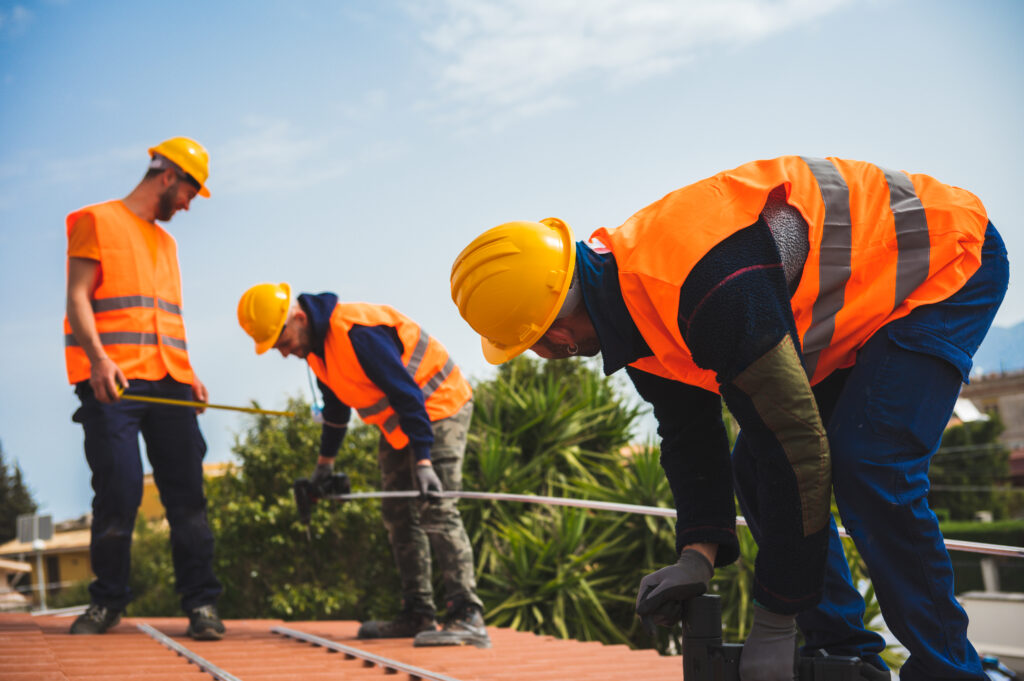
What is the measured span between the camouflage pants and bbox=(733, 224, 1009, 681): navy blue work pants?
8.61 ft

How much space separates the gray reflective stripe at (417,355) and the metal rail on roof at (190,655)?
159 cm

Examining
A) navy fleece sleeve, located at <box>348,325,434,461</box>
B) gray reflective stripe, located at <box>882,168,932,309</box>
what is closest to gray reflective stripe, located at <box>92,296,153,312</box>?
navy fleece sleeve, located at <box>348,325,434,461</box>

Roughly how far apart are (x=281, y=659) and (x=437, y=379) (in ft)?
5.15

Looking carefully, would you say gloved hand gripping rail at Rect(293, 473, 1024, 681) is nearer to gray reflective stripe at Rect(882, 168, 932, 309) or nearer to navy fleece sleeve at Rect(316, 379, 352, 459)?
gray reflective stripe at Rect(882, 168, 932, 309)

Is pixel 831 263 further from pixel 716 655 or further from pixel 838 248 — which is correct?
pixel 716 655

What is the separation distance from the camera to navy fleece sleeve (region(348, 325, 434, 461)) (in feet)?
13.7

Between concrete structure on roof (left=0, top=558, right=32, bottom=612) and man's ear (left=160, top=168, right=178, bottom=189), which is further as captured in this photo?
concrete structure on roof (left=0, top=558, right=32, bottom=612)

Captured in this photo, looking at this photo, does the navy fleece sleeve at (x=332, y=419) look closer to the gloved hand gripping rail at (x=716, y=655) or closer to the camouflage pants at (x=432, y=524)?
the camouflage pants at (x=432, y=524)

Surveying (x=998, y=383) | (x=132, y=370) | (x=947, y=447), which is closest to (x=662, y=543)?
(x=132, y=370)

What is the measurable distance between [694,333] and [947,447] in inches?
1404

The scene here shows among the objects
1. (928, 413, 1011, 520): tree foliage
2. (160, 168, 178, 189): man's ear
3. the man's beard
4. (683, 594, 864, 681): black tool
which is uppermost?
(160, 168, 178, 189): man's ear

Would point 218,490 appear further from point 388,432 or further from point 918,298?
point 918,298

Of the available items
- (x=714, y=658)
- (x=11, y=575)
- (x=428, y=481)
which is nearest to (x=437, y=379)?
(x=428, y=481)

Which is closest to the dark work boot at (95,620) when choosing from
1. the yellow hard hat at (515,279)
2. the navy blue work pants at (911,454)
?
the yellow hard hat at (515,279)
